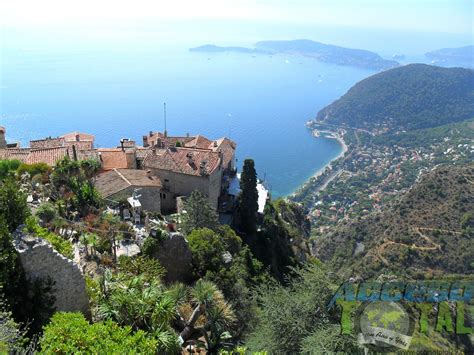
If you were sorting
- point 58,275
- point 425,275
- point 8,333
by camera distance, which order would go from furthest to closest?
1. point 425,275
2. point 58,275
3. point 8,333

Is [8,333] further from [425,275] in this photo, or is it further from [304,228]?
[425,275]

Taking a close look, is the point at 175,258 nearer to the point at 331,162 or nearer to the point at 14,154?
the point at 14,154

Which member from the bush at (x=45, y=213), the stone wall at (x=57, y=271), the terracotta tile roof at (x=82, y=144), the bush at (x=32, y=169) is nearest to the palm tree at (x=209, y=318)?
the stone wall at (x=57, y=271)

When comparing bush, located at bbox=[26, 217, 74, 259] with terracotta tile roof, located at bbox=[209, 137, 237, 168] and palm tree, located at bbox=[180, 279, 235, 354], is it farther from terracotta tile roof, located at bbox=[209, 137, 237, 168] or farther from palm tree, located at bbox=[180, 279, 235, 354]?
terracotta tile roof, located at bbox=[209, 137, 237, 168]

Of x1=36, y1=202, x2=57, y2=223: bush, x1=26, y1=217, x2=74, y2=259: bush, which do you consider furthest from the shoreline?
x1=26, y1=217, x2=74, y2=259: bush

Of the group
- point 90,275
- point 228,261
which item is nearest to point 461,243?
point 228,261

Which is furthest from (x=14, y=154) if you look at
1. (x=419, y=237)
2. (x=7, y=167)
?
(x=419, y=237)

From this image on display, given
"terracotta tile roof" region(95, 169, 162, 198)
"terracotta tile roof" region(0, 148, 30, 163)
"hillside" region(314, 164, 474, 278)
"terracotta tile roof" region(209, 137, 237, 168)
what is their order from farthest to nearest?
"hillside" region(314, 164, 474, 278)
"terracotta tile roof" region(209, 137, 237, 168)
"terracotta tile roof" region(0, 148, 30, 163)
"terracotta tile roof" region(95, 169, 162, 198)
